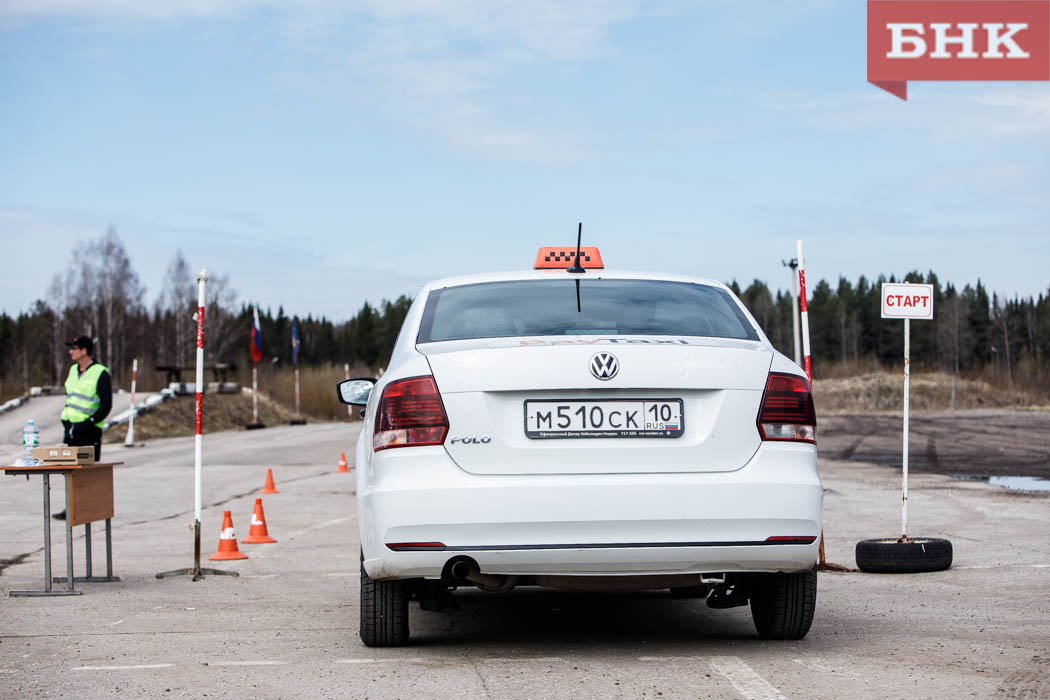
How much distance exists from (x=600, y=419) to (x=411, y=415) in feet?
2.59

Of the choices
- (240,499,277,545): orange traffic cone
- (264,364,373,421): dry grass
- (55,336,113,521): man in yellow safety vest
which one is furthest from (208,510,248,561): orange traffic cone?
(264,364,373,421): dry grass

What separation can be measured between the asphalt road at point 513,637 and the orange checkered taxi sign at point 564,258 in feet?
6.32

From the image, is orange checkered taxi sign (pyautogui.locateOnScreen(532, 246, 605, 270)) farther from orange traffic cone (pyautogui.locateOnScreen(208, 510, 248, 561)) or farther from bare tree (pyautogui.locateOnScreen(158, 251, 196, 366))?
bare tree (pyautogui.locateOnScreen(158, 251, 196, 366))

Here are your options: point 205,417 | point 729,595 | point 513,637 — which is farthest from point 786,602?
point 205,417

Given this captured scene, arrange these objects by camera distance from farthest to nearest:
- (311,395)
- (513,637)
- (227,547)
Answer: (311,395), (227,547), (513,637)

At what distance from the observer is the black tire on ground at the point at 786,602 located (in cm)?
575

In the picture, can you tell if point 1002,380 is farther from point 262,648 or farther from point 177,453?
point 262,648

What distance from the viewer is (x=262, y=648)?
233 inches

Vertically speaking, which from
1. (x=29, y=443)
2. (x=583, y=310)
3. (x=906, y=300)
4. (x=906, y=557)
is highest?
(x=906, y=300)

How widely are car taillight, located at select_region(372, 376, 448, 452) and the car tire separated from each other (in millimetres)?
763

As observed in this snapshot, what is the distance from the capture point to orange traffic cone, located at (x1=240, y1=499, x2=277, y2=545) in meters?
11.7

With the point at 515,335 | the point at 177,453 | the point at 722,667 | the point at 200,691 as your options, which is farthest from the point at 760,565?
the point at 177,453

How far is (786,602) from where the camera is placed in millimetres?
5777

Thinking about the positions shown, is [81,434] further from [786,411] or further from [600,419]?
[786,411]
